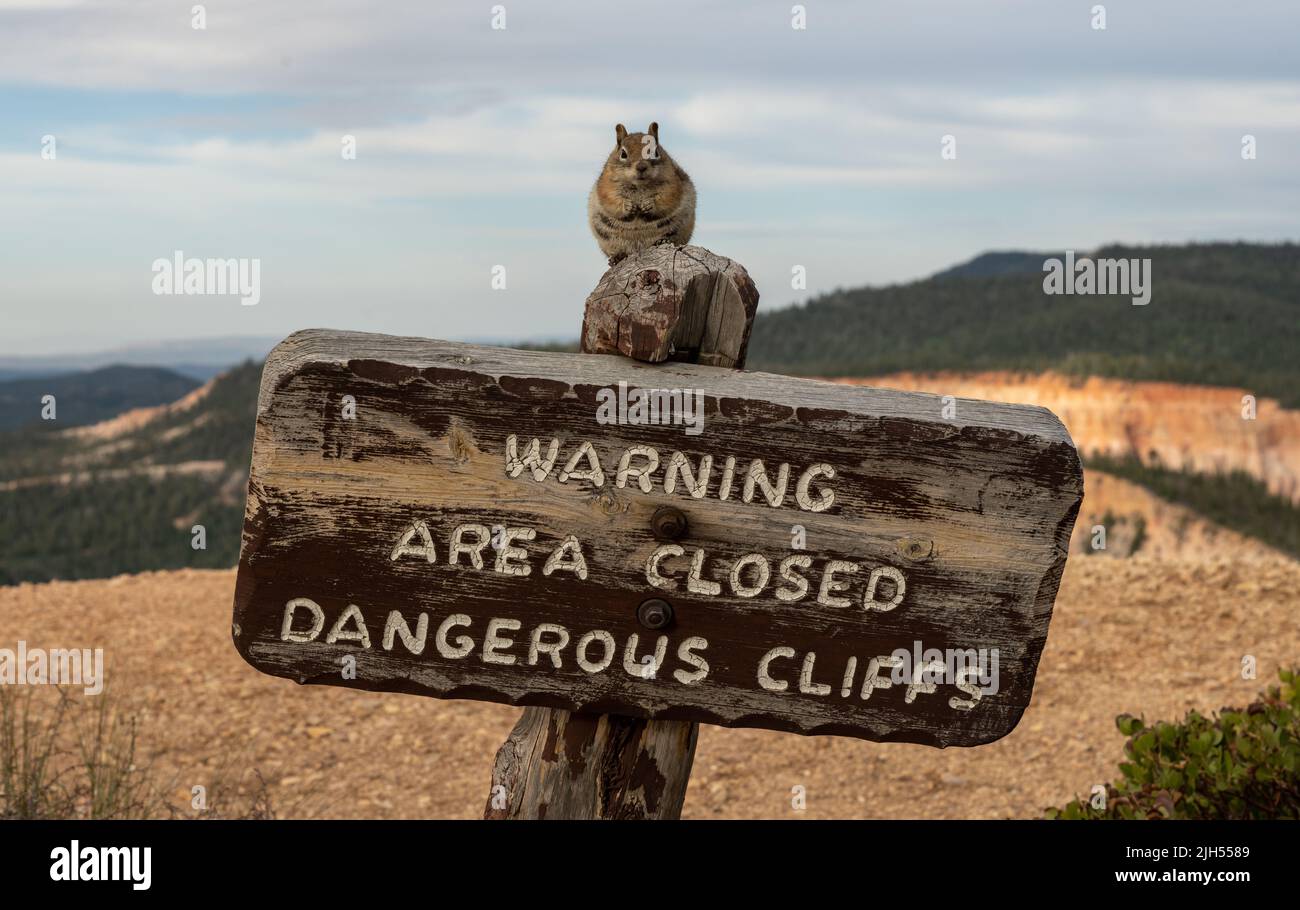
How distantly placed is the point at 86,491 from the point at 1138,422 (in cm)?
2613

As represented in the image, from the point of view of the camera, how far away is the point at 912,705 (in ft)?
8.02

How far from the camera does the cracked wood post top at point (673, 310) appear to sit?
2.46 m

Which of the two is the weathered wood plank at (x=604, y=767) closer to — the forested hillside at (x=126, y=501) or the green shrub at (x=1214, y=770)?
the green shrub at (x=1214, y=770)

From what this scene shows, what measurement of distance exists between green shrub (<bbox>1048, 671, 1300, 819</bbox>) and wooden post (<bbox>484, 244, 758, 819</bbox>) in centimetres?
193

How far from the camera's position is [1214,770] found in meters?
3.94

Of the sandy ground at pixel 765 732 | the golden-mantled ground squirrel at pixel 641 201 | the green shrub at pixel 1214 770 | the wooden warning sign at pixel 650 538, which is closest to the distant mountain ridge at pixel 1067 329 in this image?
the sandy ground at pixel 765 732

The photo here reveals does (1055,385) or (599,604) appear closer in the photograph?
(599,604)

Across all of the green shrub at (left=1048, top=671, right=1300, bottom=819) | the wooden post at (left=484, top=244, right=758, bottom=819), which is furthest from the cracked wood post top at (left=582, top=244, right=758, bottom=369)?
the green shrub at (left=1048, top=671, right=1300, bottom=819)

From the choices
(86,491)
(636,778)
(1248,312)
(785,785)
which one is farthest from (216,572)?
(1248,312)

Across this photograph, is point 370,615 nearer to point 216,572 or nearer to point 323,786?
point 323,786

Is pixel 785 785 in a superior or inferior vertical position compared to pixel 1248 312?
inferior

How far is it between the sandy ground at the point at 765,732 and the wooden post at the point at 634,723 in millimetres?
3931

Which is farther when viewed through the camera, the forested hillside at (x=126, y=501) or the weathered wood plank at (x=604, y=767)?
the forested hillside at (x=126, y=501)

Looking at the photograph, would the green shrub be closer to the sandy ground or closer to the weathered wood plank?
the weathered wood plank
